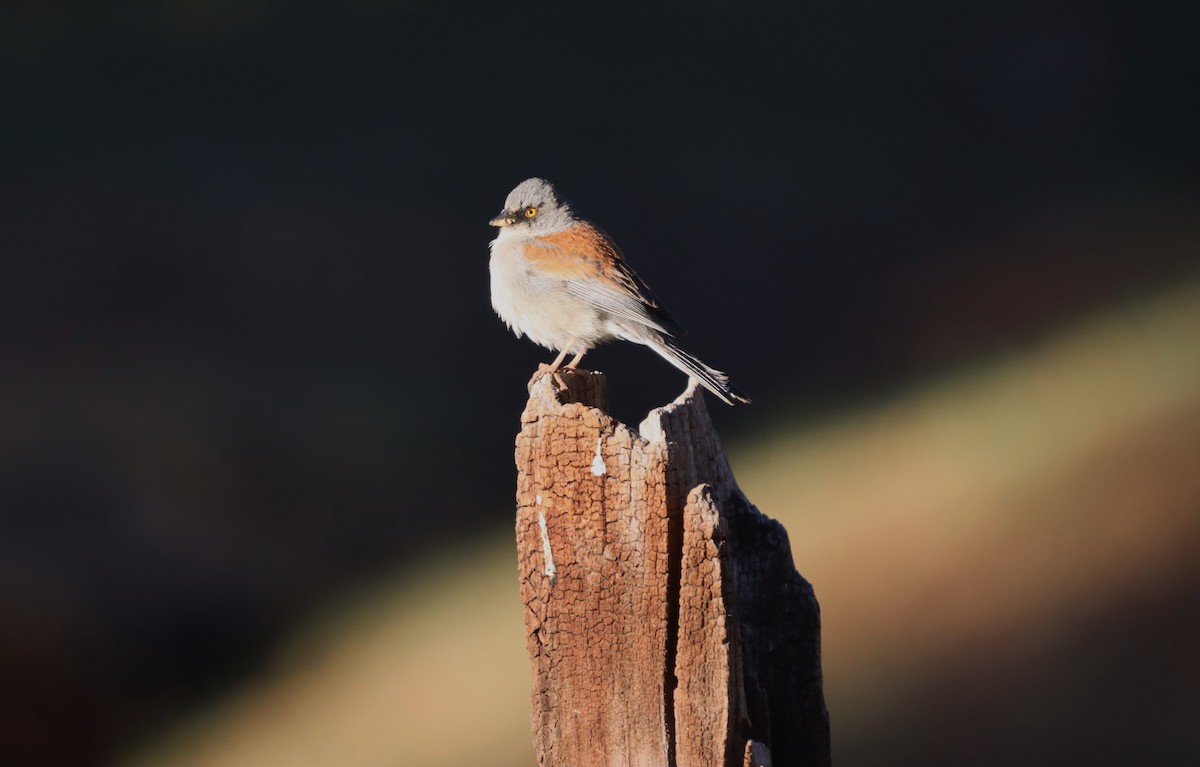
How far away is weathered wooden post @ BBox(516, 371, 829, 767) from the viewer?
2.71 metres

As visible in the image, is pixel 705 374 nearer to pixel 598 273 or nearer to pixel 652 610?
pixel 598 273

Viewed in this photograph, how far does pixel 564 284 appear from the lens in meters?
5.26

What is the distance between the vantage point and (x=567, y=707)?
2889mm

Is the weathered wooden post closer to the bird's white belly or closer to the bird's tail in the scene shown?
the bird's tail

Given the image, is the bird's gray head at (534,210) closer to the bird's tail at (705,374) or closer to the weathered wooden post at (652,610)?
the bird's tail at (705,374)

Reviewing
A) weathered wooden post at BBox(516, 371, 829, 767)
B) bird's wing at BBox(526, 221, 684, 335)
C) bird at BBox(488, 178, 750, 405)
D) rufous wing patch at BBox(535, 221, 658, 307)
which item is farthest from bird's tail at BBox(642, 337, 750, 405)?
weathered wooden post at BBox(516, 371, 829, 767)

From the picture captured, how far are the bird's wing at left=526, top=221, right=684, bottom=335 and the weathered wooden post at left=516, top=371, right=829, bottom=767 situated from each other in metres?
1.99

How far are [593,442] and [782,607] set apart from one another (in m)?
0.65

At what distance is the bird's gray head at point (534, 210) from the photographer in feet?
18.2

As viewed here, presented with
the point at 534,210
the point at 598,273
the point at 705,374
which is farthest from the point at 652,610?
the point at 534,210

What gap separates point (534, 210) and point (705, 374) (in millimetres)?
1528

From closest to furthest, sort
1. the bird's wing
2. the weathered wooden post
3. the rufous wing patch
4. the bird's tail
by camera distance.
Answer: the weathered wooden post < the bird's tail < the bird's wing < the rufous wing patch

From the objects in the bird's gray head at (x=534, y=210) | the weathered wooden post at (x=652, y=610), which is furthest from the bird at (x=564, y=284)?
the weathered wooden post at (x=652, y=610)

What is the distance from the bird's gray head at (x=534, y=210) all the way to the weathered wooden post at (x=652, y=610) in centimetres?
261
